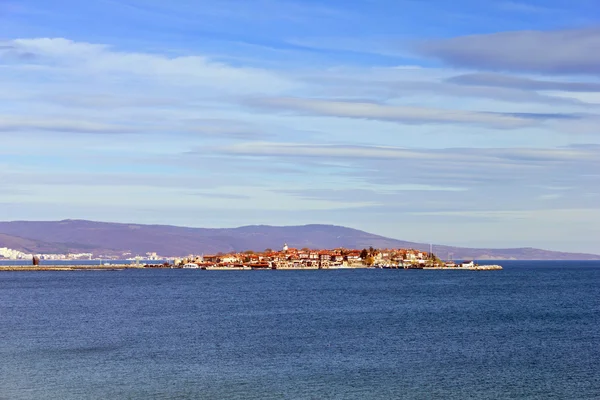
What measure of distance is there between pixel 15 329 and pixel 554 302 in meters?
66.0

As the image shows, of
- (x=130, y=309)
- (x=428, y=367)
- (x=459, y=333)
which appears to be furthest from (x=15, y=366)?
(x=130, y=309)

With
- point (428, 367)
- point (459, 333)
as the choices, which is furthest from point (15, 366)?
point (459, 333)

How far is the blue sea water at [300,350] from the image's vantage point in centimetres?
4378

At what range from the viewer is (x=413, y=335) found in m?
65.4

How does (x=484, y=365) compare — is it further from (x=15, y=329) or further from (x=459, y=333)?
(x=15, y=329)

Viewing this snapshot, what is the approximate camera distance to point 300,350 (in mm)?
56531

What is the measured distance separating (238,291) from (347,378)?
84168 millimetres

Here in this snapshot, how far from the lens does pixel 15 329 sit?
70312 mm

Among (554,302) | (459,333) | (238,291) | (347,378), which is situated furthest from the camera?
(238,291)

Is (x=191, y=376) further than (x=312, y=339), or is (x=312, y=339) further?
(x=312, y=339)

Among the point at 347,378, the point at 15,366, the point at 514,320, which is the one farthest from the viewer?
the point at 514,320

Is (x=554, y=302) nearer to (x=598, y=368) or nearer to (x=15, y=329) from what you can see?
(x=598, y=368)

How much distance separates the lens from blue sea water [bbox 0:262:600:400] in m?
43.8

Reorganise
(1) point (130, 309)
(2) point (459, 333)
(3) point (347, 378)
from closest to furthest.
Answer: (3) point (347, 378) → (2) point (459, 333) → (1) point (130, 309)
